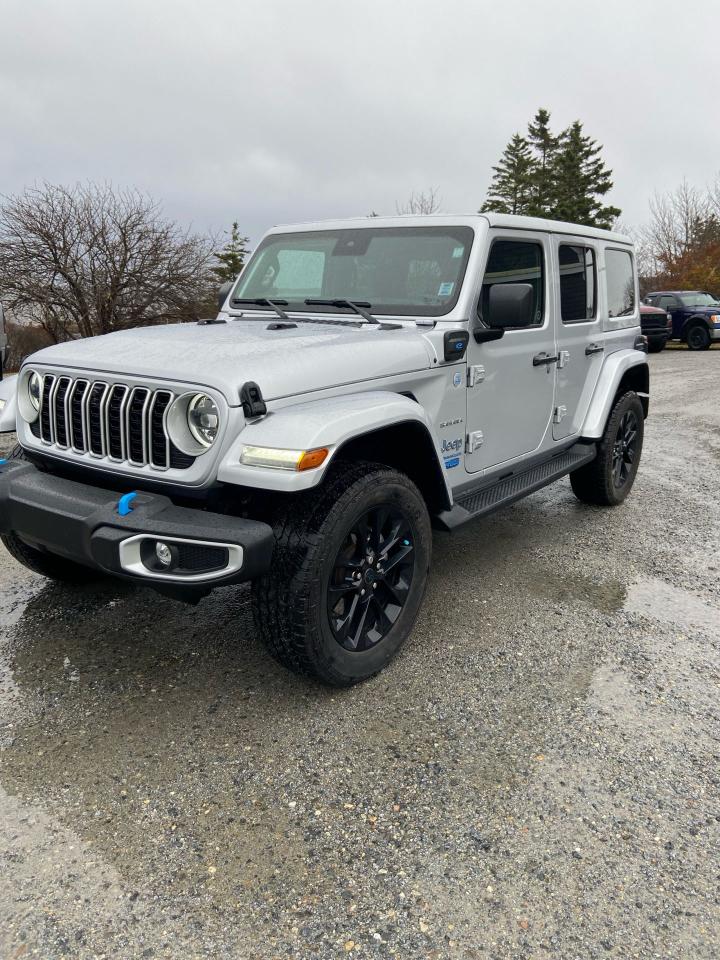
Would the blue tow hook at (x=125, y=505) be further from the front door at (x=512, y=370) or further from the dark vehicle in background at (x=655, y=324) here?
the dark vehicle in background at (x=655, y=324)

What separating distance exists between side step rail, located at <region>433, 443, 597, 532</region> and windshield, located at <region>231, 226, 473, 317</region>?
3.09 feet

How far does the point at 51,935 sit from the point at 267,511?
55.9 inches

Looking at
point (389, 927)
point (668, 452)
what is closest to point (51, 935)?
point (389, 927)

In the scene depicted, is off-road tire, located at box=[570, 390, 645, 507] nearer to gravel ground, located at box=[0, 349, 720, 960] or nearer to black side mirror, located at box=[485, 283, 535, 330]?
gravel ground, located at box=[0, 349, 720, 960]

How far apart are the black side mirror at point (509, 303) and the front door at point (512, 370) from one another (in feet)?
0.58

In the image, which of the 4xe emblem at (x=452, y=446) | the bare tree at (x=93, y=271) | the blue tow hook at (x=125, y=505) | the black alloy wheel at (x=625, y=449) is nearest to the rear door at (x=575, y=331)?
Answer: the black alloy wheel at (x=625, y=449)

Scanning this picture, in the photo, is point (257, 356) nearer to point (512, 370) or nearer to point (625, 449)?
point (512, 370)

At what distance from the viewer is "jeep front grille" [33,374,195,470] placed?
8.57 feet

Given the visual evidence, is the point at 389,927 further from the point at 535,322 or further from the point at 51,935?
the point at 535,322

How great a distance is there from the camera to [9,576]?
13.4ft

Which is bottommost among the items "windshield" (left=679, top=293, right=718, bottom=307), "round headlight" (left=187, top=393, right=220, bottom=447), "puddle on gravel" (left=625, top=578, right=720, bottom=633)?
"puddle on gravel" (left=625, top=578, right=720, bottom=633)

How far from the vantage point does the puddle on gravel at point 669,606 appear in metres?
3.64

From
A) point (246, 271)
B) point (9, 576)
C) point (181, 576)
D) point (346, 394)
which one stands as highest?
point (246, 271)

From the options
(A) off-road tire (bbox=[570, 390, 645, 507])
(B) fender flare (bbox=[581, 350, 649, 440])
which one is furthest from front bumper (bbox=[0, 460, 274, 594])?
(A) off-road tire (bbox=[570, 390, 645, 507])
